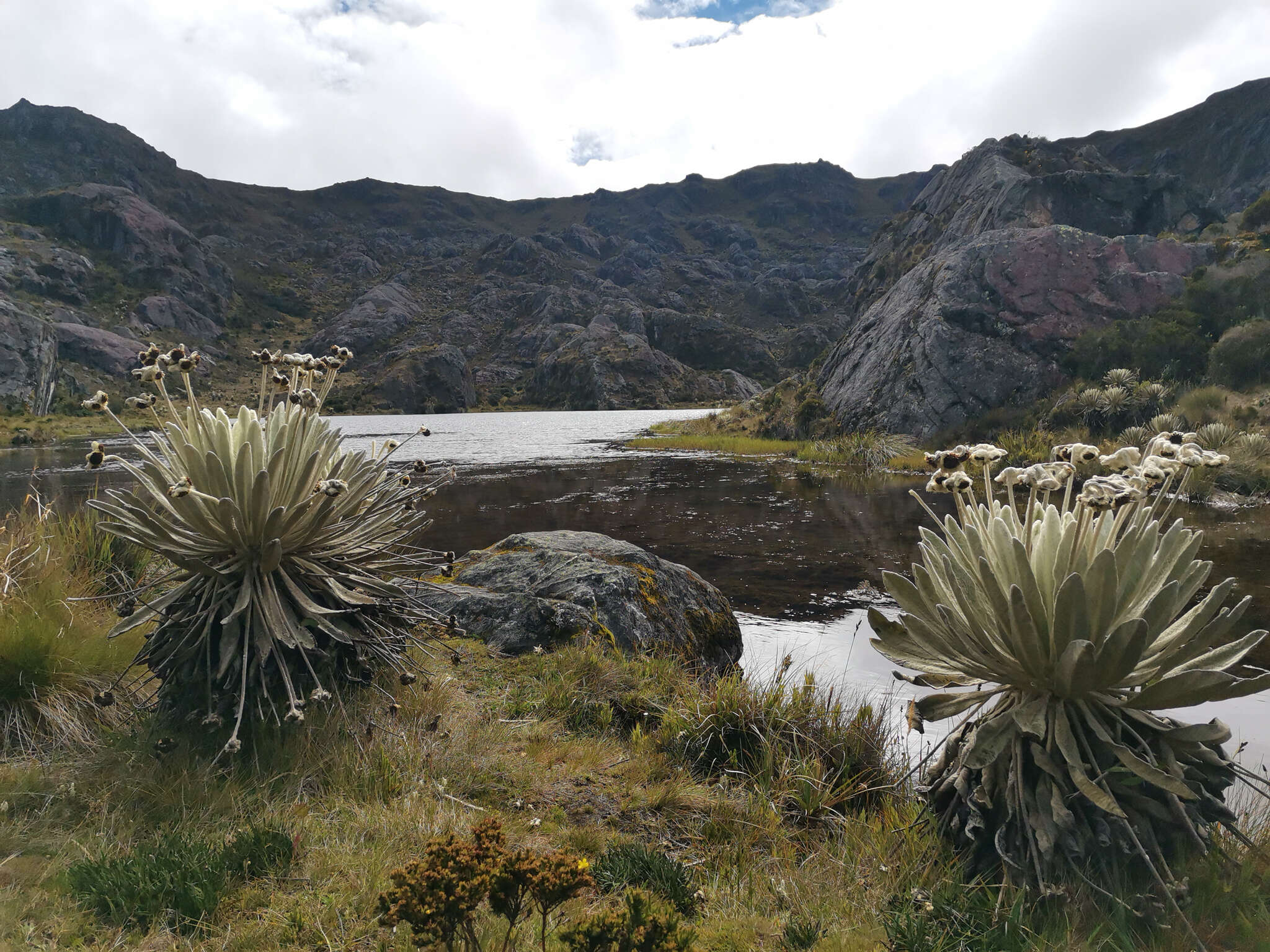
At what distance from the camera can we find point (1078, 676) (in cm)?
259

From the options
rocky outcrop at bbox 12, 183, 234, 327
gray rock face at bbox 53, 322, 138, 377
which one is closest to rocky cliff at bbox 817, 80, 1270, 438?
gray rock face at bbox 53, 322, 138, 377

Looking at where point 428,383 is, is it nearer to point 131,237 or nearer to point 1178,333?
point 131,237

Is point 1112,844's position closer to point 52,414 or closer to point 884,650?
point 884,650

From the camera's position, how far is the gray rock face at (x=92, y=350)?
99.8m

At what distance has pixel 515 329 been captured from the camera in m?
193

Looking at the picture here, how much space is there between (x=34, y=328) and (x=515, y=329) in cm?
12368

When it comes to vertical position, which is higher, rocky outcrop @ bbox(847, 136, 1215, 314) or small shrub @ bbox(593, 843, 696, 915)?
rocky outcrop @ bbox(847, 136, 1215, 314)

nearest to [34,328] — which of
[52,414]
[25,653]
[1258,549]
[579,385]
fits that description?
[52,414]

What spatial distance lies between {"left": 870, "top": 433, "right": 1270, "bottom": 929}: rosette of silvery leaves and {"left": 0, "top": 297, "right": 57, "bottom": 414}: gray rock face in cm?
9136

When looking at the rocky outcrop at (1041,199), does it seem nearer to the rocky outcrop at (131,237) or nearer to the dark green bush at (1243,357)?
the dark green bush at (1243,357)

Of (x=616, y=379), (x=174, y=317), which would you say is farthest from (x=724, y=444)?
(x=174, y=317)

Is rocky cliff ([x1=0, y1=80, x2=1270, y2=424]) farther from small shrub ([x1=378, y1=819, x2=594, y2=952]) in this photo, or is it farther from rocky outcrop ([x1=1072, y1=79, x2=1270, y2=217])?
small shrub ([x1=378, y1=819, x2=594, y2=952])

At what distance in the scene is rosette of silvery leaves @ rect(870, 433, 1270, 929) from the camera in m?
2.49

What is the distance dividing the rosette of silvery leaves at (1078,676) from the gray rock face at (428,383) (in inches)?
5131
